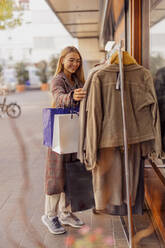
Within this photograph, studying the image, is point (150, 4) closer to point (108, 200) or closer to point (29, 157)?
point (108, 200)

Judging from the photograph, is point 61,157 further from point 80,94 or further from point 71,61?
point 71,61

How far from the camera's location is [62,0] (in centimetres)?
718

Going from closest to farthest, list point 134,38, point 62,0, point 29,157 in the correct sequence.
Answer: point 134,38, point 29,157, point 62,0

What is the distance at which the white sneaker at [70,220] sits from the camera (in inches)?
119

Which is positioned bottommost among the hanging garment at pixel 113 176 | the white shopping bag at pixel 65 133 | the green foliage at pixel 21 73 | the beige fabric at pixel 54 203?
the beige fabric at pixel 54 203

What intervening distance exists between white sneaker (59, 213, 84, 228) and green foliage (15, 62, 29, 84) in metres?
30.9

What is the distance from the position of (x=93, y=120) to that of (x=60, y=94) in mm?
451

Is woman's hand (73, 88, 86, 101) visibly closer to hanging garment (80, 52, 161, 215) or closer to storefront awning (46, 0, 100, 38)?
hanging garment (80, 52, 161, 215)

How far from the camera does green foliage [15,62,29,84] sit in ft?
109

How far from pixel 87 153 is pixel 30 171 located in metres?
2.91

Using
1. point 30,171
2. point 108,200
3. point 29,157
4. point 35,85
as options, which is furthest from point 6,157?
point 35,85

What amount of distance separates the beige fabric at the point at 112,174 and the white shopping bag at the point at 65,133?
24 centimetres

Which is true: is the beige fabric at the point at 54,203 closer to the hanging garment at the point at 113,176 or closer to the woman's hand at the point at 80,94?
the hanging garment at the point at 113,176

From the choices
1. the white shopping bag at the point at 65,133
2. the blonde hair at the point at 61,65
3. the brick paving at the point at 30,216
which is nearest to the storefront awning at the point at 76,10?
the brick paving at the point at 30,216
